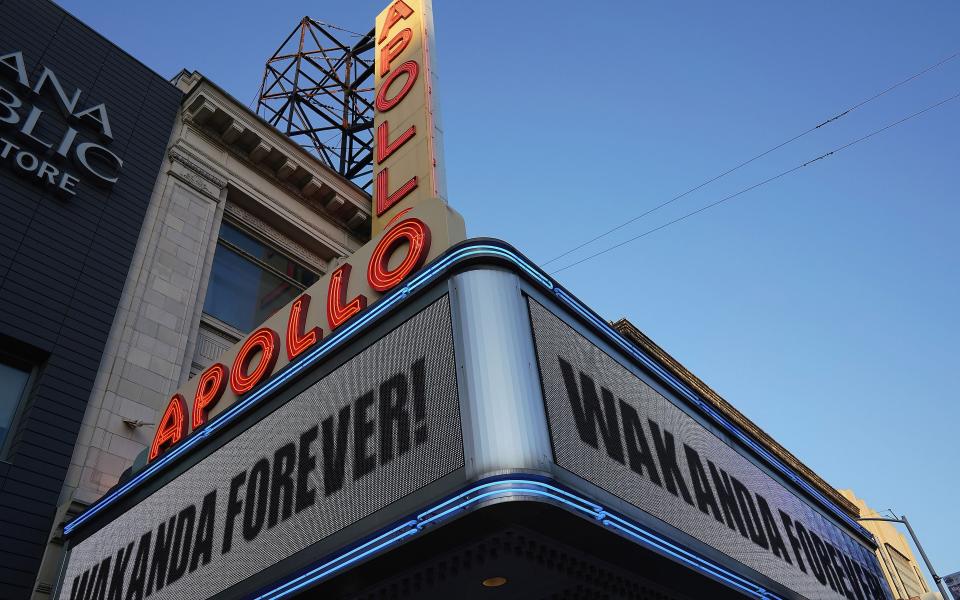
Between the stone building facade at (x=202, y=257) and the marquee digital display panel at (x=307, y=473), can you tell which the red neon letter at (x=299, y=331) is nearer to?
the marquee digital display panel at (x=307, y=473)

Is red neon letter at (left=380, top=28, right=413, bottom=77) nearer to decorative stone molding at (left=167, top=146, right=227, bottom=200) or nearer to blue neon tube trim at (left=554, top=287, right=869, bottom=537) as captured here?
decorative stone molding at (left=167, top=146, right=227, bottom=200)

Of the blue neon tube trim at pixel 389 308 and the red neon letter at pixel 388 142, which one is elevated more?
the red neon letter at pixel 388 142

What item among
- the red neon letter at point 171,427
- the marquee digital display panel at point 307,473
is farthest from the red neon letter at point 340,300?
the red neon letter at point 171,427

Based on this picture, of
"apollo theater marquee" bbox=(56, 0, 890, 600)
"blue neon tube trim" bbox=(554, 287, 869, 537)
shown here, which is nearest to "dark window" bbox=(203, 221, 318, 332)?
"apollo theater marquee" bbox=(56, 0, 890, 600)

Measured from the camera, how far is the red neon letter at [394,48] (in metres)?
14.2

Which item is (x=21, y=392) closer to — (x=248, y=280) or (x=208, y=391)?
(x=208, y=391)

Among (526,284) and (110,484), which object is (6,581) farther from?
(526,284)

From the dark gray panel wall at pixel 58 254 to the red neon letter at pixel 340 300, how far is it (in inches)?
229

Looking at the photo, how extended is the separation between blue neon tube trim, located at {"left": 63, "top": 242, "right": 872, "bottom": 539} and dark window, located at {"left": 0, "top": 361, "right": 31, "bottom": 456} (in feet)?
8.61

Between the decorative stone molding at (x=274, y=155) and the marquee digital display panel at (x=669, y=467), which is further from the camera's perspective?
the decorative stone molding at (x=274, y=155)

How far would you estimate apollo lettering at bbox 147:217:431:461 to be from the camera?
818 cm

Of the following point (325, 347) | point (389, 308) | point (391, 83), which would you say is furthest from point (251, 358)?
point (391, 83)

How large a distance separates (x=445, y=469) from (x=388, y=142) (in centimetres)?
825

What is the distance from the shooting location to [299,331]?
9367 millimetres
